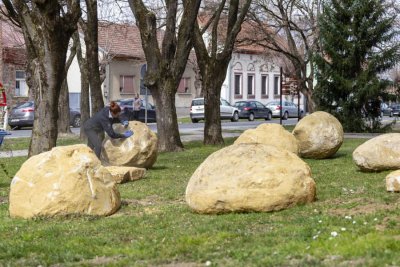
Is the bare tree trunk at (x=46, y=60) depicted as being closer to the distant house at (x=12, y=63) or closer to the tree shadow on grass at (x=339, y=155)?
the tree shadow on grass at (x=339, y=155)

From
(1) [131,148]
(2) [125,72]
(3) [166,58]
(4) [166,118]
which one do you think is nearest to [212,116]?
(4) [166,118]

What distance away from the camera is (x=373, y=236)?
23.8 feet

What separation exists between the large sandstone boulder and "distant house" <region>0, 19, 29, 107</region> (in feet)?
135

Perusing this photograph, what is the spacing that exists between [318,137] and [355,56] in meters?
14.7

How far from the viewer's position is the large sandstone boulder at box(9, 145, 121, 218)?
31.5 ft

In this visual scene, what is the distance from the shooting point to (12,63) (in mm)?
50875

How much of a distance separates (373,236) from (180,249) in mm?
1816

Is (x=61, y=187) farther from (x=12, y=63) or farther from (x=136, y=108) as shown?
(x=12, y=63)

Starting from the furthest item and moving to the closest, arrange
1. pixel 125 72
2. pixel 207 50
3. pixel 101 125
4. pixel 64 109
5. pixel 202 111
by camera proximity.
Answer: pixel 125 72, pixel 202 111, pixel 64 109, pixel 207 50, pixel 101 125

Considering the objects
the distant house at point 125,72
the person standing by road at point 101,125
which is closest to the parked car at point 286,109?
the distant house at point 125,72

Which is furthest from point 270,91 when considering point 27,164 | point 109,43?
point 27,164

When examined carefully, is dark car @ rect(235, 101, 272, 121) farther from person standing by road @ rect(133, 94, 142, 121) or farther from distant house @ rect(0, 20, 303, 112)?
person standing by road @ rect(133, 94, 142, 121)

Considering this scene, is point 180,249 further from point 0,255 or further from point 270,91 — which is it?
point 270,91

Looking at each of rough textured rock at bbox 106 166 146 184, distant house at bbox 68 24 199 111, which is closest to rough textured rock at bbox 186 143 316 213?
rough textured rock at bbox 106 166 146 184
